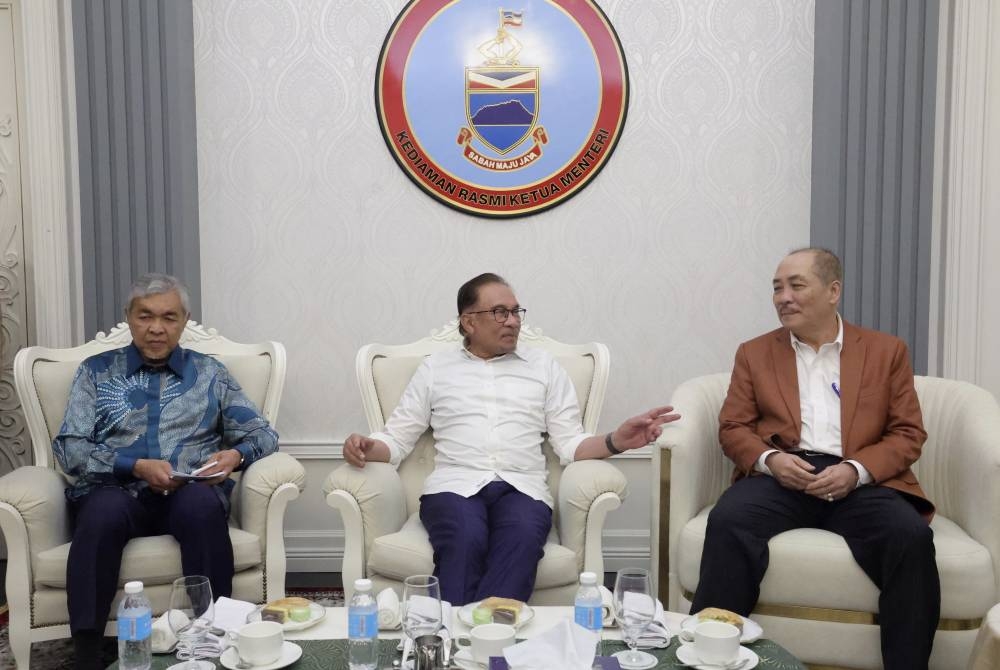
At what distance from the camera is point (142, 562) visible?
99.3 inches

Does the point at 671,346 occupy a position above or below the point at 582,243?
below

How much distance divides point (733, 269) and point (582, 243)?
627 mm

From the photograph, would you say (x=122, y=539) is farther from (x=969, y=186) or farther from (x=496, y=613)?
(x=969, y=186)

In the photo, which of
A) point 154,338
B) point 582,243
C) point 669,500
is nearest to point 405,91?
point 582,243

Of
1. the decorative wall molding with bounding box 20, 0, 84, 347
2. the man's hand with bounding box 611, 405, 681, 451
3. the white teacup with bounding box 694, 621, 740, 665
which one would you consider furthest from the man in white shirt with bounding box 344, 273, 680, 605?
the decorative wall molding with bounding box 20, 0, 84, 347

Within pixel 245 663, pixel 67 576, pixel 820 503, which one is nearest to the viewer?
pixel 245 663

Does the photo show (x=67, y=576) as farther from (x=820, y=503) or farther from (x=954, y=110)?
(x=954, y=110)

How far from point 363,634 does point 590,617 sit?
1.40 ft

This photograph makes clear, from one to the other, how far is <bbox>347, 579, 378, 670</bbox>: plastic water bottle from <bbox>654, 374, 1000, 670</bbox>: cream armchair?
1.19 meters

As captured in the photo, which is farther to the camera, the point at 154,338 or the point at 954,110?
the point at 954,110

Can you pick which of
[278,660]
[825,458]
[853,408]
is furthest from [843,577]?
[278,660]

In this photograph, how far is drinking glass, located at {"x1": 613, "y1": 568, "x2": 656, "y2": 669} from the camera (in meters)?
1.67

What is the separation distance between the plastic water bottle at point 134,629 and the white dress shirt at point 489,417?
125cm

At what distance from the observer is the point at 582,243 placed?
3.60 meters
